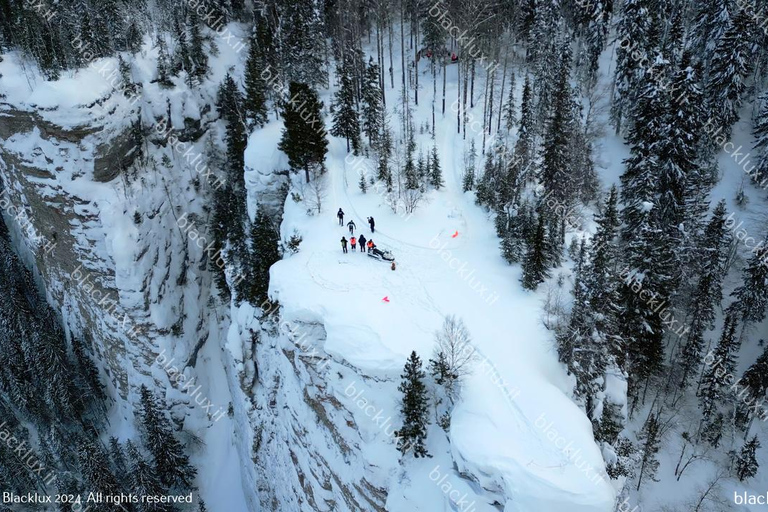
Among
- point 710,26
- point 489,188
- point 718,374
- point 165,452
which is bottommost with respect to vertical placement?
point 165,452

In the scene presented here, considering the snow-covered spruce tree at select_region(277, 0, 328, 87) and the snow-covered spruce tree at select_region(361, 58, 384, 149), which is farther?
Result: the snow-covered spruce tree at select_region(277, 0, 328, 87)

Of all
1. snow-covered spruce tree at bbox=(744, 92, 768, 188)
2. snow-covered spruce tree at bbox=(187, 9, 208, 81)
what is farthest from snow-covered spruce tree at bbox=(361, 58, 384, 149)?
snow-covered spruce tree at bbox=(744, 92, 768, 188)

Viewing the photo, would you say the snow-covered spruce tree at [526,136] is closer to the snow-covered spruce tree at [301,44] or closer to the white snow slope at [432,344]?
the white snow slope at [432,344]

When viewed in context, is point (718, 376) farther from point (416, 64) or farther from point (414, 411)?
point (416, 64)

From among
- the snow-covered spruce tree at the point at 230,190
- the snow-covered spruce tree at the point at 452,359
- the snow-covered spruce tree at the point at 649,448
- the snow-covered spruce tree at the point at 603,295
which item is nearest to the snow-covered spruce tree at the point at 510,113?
the snow-covered spruce tree at the point at 603,295

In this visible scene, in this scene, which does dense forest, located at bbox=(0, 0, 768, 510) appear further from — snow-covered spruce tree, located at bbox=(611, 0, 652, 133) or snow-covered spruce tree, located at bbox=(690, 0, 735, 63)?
snow-covered spruce tree, located at bbox=(690, 0, 735, 63)

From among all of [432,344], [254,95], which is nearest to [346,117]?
[254,95]

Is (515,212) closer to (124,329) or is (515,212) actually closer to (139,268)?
(139,268)
